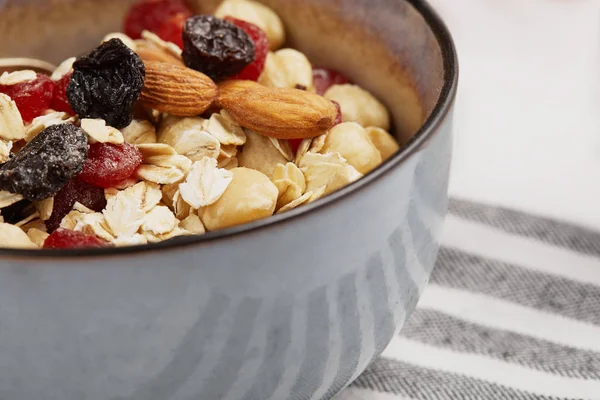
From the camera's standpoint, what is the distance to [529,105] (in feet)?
2.82

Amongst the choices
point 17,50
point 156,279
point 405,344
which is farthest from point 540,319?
point 17,50

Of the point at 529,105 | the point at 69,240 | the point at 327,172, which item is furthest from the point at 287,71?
the point at 529,105

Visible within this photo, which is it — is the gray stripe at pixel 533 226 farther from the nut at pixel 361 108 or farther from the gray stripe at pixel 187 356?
the gray stripe at pixel 187 356

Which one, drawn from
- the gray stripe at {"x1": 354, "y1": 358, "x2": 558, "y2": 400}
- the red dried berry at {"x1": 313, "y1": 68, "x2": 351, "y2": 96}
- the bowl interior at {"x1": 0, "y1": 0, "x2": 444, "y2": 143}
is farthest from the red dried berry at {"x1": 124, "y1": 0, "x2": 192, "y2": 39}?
the gray stripe at {"x1": 354, "y1": 358, "x2": 558, "y2": 400}

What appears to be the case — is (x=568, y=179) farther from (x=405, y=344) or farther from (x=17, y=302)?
(x=17, y=302)

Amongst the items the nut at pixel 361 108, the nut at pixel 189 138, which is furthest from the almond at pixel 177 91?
the nut at pixel 361 108

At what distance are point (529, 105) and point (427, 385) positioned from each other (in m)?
0.40

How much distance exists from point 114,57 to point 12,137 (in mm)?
83

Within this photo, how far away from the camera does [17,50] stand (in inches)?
27.2

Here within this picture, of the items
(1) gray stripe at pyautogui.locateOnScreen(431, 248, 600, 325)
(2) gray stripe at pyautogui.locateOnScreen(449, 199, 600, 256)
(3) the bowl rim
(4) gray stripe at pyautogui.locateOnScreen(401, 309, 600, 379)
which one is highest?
(3) the bowl rim

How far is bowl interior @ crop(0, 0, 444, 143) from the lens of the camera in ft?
1.83

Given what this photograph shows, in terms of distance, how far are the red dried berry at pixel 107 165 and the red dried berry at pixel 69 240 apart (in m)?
0.06

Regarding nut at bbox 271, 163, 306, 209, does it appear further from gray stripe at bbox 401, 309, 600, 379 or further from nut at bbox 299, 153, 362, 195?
gray stripe at bbox 401, 309, 600, 379

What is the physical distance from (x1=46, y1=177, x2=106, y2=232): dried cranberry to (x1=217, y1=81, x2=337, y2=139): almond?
0.35ft
